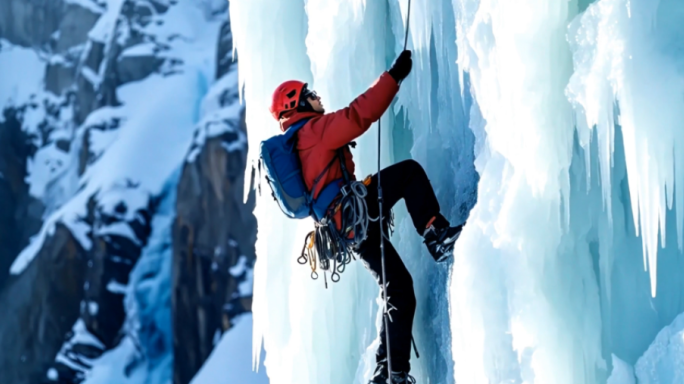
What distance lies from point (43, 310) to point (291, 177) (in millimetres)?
20581

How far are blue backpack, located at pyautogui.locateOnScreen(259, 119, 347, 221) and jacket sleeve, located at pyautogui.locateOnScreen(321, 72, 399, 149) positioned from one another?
0.63 feet

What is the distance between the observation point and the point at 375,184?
3664mm

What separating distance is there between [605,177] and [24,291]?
2293 cm

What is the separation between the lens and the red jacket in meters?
3.37

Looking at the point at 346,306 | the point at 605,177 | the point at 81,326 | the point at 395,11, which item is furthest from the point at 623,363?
the point at 81,326

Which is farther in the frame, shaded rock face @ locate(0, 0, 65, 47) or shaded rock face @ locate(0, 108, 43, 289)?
shaded rock face @ locate(0, 0, 65, 47)

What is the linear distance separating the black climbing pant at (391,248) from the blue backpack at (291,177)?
21 cm

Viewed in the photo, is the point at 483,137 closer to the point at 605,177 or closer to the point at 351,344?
the point at 605,177

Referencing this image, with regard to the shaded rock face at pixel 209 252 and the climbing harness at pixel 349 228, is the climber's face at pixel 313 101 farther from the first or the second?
the shaded rock face at pixel 209 252

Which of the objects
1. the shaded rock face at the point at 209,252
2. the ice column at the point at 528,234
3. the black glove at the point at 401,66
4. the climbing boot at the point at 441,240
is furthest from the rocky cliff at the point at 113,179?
the ice column at the point at 528,234

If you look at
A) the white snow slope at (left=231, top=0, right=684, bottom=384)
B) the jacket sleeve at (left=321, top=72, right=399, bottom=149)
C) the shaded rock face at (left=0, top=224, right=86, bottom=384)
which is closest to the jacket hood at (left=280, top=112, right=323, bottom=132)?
the jacket sleeve at (left=321, top=72, right=399, bottom=149)

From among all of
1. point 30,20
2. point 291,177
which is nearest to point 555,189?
point 291,177

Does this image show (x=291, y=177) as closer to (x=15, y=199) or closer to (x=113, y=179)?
(x=113, y=179)

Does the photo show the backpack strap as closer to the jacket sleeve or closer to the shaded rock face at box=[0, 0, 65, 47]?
the jacket sleeve
